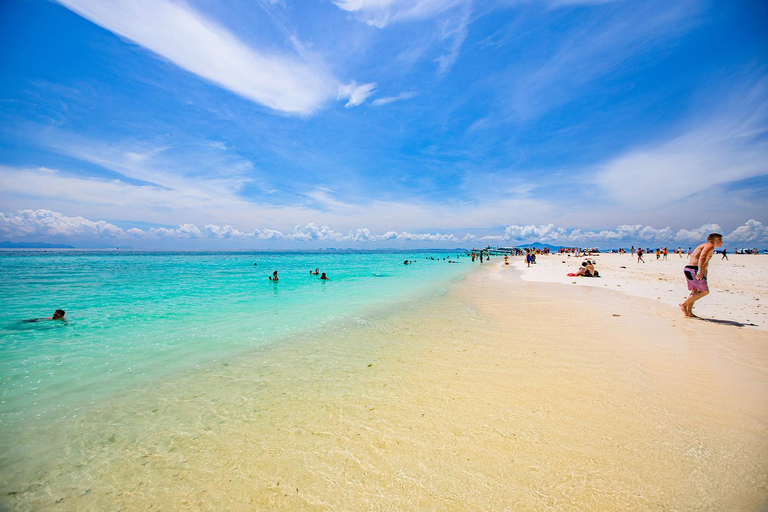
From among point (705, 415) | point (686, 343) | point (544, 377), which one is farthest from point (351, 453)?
point (686, 343)

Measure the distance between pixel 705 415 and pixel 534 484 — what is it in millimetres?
3135

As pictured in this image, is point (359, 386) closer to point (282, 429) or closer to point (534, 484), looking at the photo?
point (282, 429)

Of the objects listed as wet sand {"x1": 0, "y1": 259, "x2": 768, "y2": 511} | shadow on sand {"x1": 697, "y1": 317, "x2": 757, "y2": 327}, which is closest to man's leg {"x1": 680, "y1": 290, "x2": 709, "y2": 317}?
shadow on sand {"x1": 697, "y1": 317, "x2": 757, "y2": 327}

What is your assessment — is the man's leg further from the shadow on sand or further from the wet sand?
the wet sand

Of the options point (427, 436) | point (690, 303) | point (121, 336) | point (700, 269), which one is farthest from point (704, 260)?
point (121, 336)

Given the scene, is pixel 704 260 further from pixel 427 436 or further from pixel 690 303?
pixel 427 436

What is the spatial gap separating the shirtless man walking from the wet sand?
2620mm

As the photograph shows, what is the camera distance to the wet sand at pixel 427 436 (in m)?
2.73

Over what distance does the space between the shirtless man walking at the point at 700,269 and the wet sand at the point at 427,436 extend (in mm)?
2620

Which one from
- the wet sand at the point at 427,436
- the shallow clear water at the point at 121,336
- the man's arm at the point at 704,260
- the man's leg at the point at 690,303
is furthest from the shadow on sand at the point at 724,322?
the shallow clear water at the point at 121,336

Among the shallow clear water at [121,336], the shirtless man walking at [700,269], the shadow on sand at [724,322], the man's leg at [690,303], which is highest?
the shirtless man walking at [700,269]

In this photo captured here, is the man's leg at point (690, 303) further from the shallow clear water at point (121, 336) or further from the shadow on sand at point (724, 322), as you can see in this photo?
the shallow clear water at point (121, 336)

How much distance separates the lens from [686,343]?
6844mm

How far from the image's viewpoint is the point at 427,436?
3.61m
